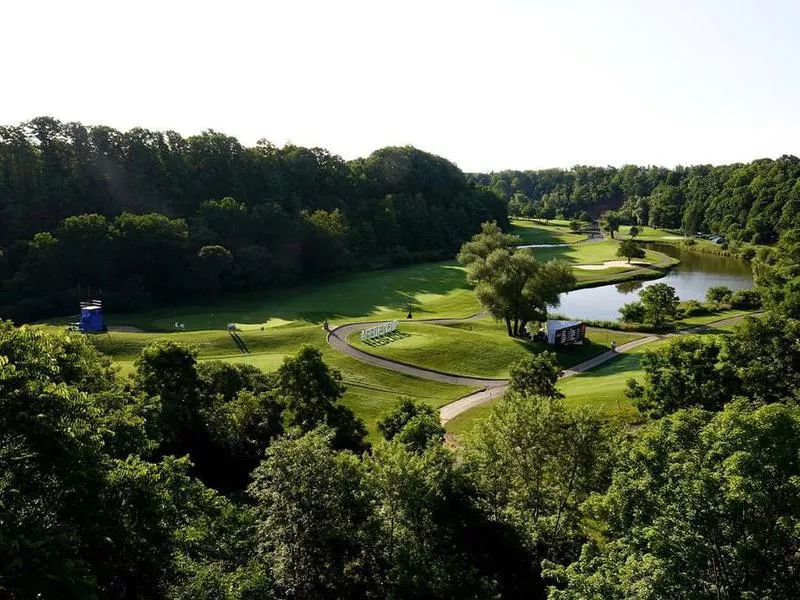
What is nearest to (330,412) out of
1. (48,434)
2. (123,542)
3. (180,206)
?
(123,542)

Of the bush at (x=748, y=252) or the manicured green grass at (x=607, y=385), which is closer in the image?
the manicured green grass at (x=607, y=385)

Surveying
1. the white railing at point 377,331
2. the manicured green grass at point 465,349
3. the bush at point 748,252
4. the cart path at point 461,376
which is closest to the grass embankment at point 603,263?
the bush at point 748,252

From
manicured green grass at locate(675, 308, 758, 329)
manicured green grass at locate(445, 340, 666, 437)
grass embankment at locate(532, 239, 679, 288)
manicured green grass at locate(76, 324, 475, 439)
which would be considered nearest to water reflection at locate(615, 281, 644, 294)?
grass embankment at locate(532, 239, 679, 288)

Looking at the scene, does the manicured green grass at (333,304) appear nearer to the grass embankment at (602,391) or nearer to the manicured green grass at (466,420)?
Answer: the grass embankment at (602,391)

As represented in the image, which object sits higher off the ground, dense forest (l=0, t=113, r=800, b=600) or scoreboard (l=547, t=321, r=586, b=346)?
dense forest (l=0, t=113, r=800, b=600)

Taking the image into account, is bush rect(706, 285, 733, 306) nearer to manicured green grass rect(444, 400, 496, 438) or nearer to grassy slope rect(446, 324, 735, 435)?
grassy slope rect(446, 324, 735, 435)

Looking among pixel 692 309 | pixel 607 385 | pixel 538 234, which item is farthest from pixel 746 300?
pixel 538 234

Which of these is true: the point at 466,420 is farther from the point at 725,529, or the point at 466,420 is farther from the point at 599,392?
the point at 725,529
